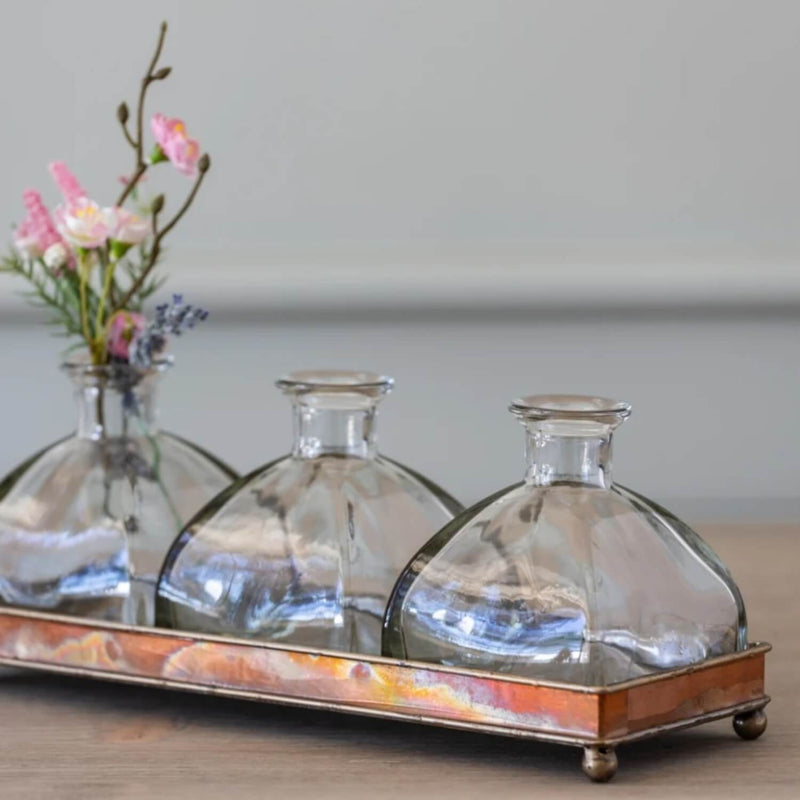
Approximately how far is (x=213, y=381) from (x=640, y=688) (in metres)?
1.17

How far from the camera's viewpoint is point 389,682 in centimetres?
47

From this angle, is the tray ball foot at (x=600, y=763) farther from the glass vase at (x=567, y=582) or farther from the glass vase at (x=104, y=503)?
the glass vase at (x=104, y=503)

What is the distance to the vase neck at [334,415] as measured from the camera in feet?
1.79

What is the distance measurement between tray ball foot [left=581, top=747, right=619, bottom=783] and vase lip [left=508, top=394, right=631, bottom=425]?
10 centimetres

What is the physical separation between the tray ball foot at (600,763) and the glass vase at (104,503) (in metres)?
0.20

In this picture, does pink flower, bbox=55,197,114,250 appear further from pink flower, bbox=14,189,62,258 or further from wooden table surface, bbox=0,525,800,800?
wooden table surface, bbox=0,525,800,800

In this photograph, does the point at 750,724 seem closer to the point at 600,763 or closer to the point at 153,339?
the point at 600,763

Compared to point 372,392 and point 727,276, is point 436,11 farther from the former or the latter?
point 372,392

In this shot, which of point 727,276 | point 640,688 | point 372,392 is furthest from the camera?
point 727,276

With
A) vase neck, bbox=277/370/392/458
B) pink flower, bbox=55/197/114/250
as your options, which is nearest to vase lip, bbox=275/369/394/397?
vase neck, bbox=277/370/392/458

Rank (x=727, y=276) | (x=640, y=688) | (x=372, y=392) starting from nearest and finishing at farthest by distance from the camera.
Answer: (x=640, y=688) → (x=372, y=392) → (x=727, y=276)

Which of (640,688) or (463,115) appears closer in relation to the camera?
(640,688)

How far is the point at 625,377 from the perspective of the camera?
1.57 metres

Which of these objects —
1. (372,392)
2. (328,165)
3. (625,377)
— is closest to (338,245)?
(328,165)
